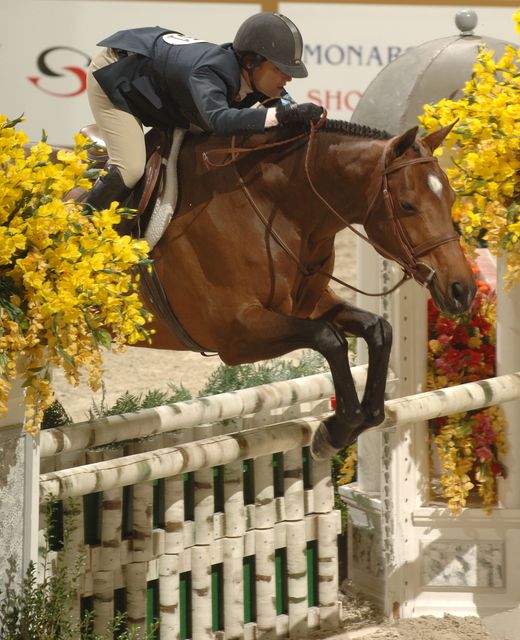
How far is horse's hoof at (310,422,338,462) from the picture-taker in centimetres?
337

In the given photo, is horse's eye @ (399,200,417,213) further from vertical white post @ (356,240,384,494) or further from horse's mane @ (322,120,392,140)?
vertical white post @ (356,240,384,494)

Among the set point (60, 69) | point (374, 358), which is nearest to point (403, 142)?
point (374, 358)

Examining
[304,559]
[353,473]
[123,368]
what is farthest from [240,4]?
[304,559]

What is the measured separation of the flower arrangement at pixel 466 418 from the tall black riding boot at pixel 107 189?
1252mm

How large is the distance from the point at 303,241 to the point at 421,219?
385mm

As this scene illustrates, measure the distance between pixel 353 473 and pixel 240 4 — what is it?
15.9ft

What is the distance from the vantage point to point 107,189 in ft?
11.7

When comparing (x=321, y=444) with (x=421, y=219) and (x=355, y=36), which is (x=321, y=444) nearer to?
(x=421, y=219)

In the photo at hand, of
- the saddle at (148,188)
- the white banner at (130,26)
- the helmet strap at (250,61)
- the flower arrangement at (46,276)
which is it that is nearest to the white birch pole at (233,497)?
the saddle at (148,188)

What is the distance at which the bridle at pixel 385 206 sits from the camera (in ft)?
10.7

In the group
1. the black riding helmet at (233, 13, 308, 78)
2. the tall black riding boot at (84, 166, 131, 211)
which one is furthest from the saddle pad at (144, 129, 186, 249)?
the black riding helmet at (233, 13, 308, 78)

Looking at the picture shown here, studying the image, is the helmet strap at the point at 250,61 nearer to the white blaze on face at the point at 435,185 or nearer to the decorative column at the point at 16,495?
the white blaze on face at the point at 435,185

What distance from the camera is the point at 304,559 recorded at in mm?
3906

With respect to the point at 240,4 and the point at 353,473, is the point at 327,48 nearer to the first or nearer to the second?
the point at 240,4
